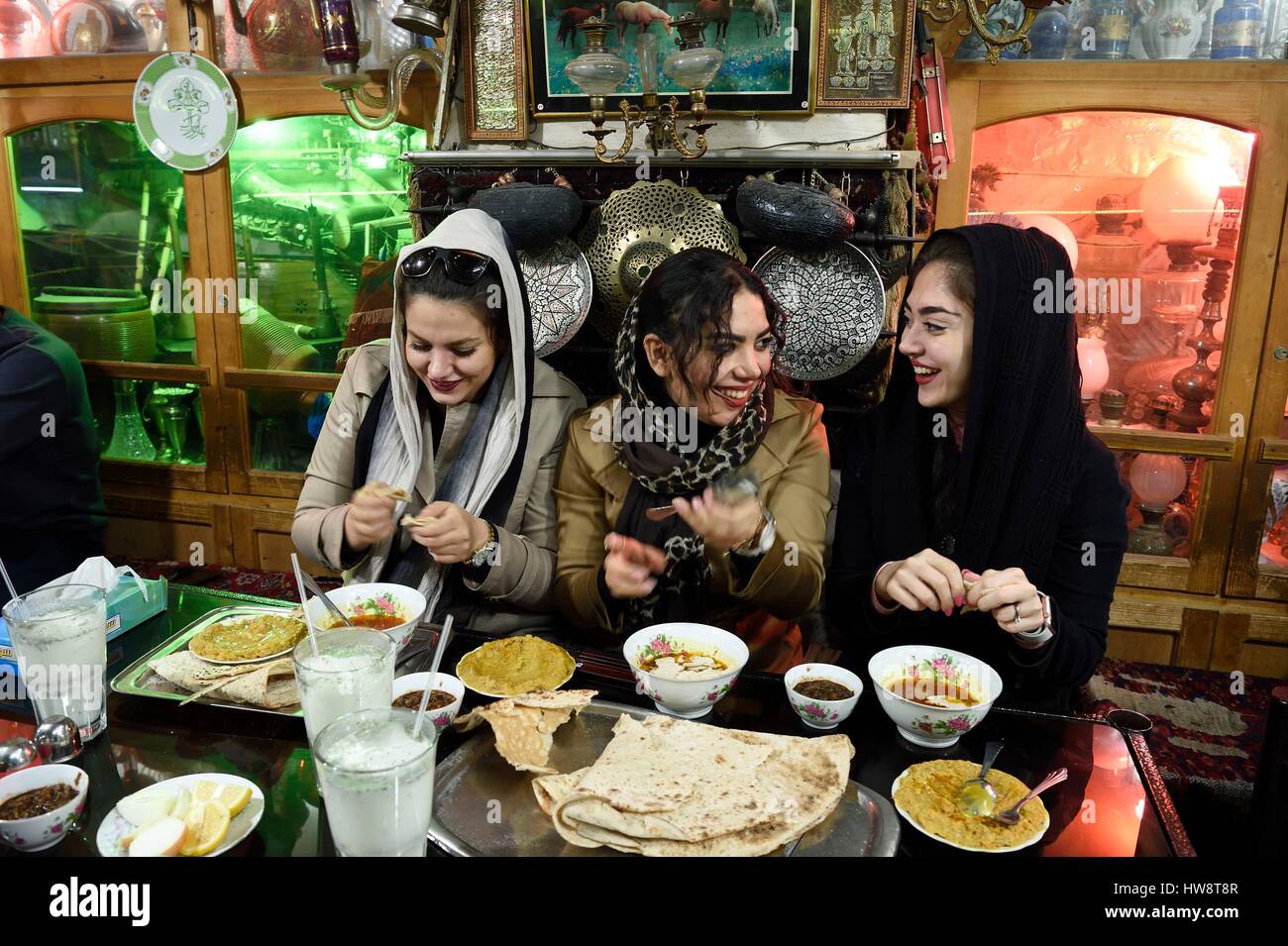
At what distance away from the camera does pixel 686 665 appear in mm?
1727

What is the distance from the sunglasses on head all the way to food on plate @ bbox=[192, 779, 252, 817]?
141 centimetres

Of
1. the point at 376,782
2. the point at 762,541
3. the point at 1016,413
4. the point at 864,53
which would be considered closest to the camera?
the point at 376,782

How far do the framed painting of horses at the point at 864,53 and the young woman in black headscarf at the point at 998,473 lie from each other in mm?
1138

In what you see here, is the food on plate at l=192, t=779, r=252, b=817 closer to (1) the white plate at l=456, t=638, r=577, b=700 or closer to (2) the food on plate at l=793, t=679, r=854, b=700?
(1) the white plate at l=456, t=638, r=577, b=700

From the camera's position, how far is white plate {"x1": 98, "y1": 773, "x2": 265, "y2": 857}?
1.27 m

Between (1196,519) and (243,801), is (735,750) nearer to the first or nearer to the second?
(243,801)

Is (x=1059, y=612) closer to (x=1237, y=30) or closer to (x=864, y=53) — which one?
(x=864, y=53)

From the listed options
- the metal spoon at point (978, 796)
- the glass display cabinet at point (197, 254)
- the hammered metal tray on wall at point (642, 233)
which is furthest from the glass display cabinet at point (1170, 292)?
the metal spoon at point (978, 796)

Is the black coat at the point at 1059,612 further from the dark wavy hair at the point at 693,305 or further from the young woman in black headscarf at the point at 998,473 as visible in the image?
the dark wavy hair at the point at 693,305

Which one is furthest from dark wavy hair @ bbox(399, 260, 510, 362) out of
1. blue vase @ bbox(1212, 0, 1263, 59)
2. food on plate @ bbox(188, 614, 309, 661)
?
blue vase @ bbox(1212, 0, 1263, 59)

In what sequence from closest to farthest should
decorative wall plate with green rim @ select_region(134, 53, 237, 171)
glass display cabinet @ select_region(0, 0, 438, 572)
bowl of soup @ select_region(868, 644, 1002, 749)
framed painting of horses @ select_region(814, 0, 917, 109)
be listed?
bowl of soup @ select_region(868, 644, 1002, 749)
framed painting of horses @ select_region(814, 0, 917, 109)
decorative wall plate with green rim @ select_region(134, 53, 237, 171)
glass display cabinet @ select_region(0, 0, 438, 572)

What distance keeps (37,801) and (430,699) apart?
1.93 feet

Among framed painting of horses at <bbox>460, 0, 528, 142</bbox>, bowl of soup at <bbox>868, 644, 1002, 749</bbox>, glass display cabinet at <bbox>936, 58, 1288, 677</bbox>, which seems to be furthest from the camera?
glass display cabinet at <bbox>936, 58, 1288, 677</bbox>

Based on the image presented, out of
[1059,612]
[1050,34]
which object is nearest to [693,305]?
[1059,612]
